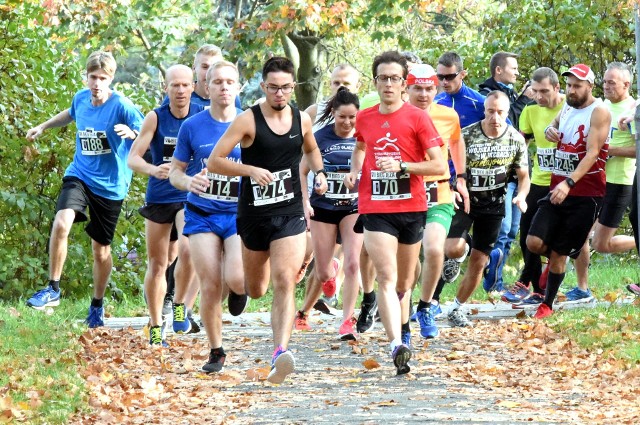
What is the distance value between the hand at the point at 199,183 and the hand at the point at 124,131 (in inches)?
92.8

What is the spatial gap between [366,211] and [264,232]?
0.93 metres

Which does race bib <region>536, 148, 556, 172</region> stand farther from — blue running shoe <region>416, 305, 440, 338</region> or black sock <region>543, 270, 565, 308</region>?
blue running shoe <region>416, 305, 440, 338</region>

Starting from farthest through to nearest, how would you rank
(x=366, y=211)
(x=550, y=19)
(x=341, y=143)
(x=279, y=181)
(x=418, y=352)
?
(x=550, y=19), (x=341, y=143), (x=418, y=352), (x=366, y=211), (x=279, y=181)

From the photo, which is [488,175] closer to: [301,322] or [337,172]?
[337,172]

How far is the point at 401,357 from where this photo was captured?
9305 millimetres

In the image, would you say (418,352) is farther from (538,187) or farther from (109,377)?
(538,187)

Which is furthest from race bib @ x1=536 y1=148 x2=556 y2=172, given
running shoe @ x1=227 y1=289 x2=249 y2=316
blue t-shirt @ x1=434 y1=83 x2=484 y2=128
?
running shoe @ x1=227 y1=289 x2=249 y2=316

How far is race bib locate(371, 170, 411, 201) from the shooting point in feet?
31.9

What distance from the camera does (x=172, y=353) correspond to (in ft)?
35.6

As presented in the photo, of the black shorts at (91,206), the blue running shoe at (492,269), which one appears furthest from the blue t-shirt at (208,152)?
the blue running shoe at (492,269)

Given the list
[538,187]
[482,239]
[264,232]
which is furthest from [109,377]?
[538,187]

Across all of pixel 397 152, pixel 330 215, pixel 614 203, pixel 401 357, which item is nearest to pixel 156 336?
pixel 330 215

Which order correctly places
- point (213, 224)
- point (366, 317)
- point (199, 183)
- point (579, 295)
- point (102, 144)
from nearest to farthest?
point (199, 183) → point (213, 224) → point (366, 317) → point (102, 144) → point (579, 295)

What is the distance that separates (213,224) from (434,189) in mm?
2142
